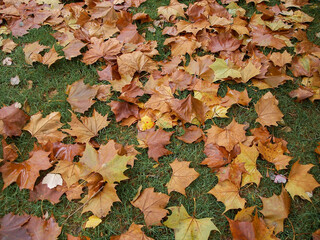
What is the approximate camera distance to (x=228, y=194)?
1.83 meters

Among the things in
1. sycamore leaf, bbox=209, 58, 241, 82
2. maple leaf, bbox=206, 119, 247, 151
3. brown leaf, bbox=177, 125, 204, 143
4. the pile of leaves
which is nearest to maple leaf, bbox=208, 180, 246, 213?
the pile of leaves

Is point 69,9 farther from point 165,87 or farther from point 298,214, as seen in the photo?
point 298,214

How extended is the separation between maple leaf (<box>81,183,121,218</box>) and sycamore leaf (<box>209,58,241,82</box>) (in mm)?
1356

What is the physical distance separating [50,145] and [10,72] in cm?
111

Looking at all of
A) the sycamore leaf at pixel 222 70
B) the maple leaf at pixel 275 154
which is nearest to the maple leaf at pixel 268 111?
the maple leaf at pixel 275 154

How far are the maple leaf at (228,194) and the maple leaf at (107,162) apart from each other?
66 centimetres

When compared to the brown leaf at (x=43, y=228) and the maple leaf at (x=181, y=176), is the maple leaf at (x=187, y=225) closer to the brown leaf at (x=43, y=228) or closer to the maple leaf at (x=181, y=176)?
the maple leaf at (x=181, y=176)

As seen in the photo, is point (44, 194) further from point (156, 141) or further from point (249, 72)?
point (249, 72)

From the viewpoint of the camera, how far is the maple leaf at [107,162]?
1800 millimetres

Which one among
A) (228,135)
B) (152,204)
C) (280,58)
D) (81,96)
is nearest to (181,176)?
(152,204)

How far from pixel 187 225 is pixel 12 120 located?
163cm

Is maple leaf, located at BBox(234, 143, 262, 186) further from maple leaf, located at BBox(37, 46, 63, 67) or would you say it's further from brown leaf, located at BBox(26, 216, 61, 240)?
maple leaf, located at BBox(37, 46, 63, 67)

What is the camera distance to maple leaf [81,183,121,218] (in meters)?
1.75

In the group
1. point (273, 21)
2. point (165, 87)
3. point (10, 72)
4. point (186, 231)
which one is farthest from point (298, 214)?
point (10, 72)
